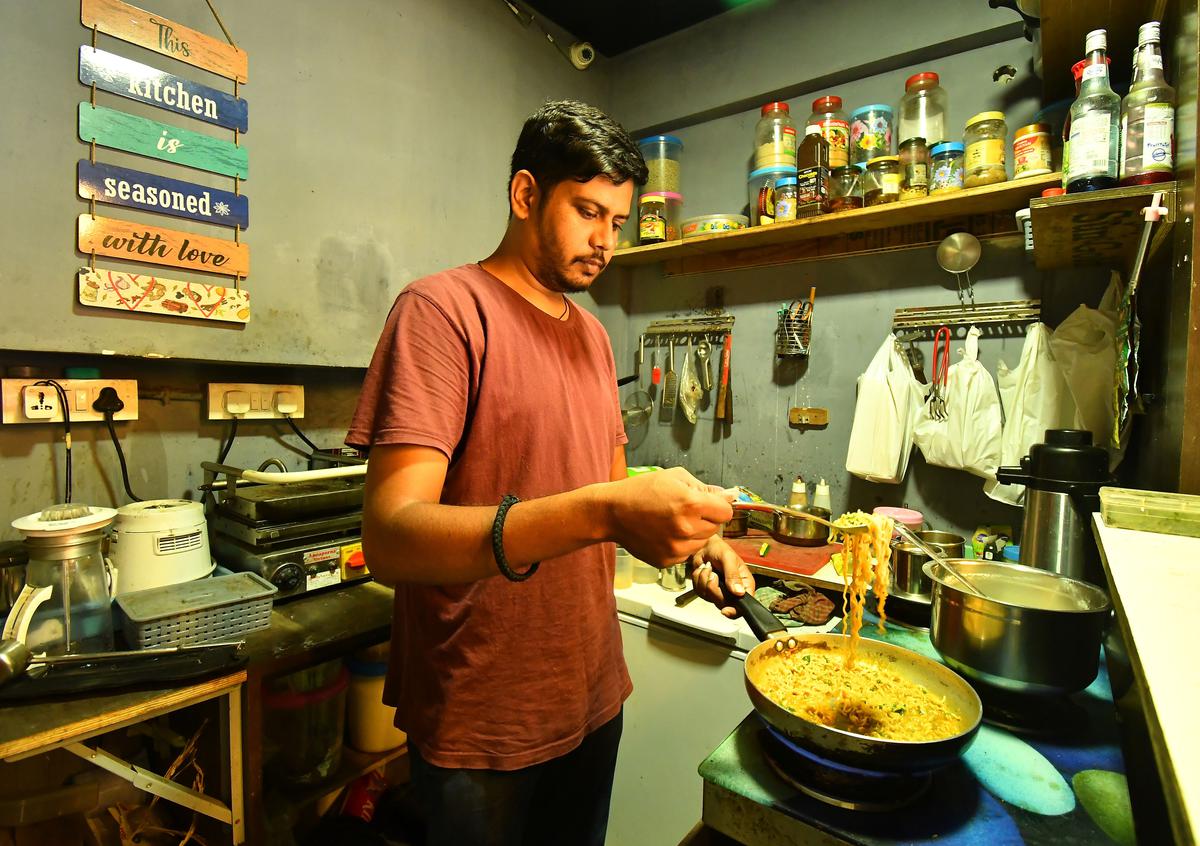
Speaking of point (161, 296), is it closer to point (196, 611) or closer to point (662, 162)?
point (196, 611)

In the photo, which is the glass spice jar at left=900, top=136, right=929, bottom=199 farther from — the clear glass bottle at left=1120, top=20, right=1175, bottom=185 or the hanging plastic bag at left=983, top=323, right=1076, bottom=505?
the clear glass bottle at left=1120, top=20, right=1175, bottom=185

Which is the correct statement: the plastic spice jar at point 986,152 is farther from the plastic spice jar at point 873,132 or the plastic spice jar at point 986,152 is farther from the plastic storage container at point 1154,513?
the plastic storage container at point 1154,513

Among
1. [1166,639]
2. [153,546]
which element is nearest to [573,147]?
[1166,639]

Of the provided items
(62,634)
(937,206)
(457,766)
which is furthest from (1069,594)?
(62,634)

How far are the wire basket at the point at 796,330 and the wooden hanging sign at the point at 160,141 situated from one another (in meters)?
1.94

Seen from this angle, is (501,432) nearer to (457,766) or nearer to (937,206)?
(457,766)

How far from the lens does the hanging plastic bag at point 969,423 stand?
1916mm

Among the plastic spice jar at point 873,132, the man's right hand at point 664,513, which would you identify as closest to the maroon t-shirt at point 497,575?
the man's right hand at point 664,513

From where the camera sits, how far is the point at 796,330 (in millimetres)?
2404

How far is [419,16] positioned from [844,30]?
5.18 ft

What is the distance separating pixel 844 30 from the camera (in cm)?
226

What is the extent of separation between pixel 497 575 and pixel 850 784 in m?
0.57

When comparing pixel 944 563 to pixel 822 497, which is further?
pixel 822 497

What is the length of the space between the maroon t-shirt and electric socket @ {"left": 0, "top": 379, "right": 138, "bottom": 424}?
1.11m
